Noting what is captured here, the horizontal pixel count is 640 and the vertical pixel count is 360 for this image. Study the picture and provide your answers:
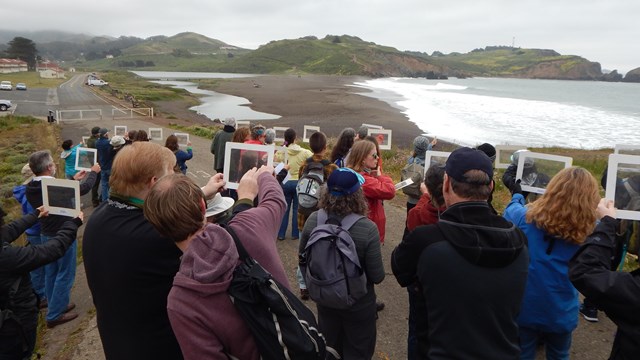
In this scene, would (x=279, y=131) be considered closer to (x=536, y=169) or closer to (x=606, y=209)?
(x=536, y=169)

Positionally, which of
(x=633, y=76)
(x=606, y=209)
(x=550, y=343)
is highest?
(x=633, y=76)

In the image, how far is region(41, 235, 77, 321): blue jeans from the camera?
480 cm

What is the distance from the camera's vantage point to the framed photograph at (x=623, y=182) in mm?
2926

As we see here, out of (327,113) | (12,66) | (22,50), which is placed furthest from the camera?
(22,50)

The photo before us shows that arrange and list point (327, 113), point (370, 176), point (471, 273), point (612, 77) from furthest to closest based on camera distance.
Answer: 1. point (612, 77)
2. point (327, 113)
3. point (370, 176)
4. point (471, 273)

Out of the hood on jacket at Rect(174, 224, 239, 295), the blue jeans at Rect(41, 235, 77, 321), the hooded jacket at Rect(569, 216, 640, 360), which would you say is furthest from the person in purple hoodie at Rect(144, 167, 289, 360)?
the blue jeans at Rect(41, 235, 77, 321)

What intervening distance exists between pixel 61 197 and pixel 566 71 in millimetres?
227524

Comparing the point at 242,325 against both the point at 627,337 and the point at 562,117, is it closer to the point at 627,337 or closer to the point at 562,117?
the point at 627,337

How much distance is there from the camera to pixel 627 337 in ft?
6.60

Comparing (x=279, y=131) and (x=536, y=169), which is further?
(x=279, y=131)

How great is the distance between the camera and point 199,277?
1629mm

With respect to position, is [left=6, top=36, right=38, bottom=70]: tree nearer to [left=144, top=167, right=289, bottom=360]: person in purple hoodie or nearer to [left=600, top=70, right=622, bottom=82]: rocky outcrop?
[left=144, top=167, right=289, bottom=360]: person in purple hoodie

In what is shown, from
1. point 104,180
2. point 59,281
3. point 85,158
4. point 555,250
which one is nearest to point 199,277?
point 555,250

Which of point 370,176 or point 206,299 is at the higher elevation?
point 370,176
